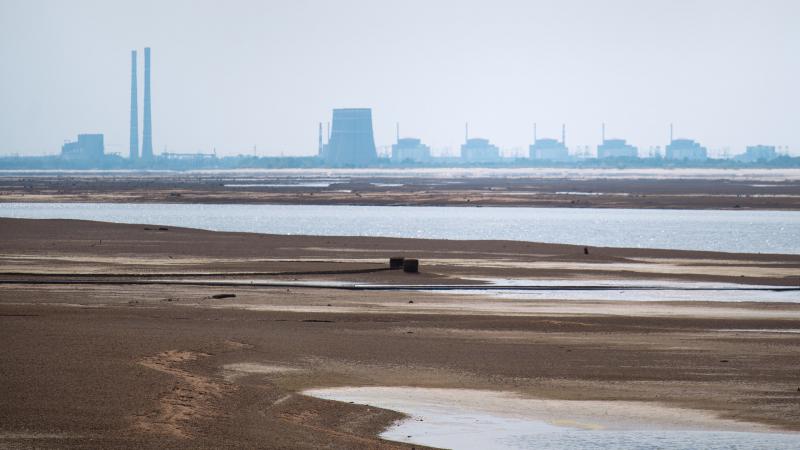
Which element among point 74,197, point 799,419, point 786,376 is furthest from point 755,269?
point 74,197

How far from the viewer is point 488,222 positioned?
8338 cm

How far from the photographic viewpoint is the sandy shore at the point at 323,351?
15.5 metres

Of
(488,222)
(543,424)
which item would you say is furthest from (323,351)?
(488,222)

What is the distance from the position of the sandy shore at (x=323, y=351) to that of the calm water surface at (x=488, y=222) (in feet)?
70.9

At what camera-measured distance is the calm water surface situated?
63.7 m

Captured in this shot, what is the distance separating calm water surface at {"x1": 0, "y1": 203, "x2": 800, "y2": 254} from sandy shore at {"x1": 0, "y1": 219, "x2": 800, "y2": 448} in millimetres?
21621

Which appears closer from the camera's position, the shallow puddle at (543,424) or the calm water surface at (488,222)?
the shallow puddle at (543,424)

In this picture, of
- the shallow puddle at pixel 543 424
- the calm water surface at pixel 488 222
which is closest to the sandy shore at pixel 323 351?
the shallow puddle at pixel 543 424

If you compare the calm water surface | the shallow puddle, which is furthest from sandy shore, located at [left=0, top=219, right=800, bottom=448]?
the calm water surface

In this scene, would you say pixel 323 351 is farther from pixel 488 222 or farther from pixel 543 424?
pixel 488 222

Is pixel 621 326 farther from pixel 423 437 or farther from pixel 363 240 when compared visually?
pixel 363 240

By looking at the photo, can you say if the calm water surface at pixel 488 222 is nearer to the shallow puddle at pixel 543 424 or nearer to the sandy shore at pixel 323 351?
the sandy shore at pixel 323 351

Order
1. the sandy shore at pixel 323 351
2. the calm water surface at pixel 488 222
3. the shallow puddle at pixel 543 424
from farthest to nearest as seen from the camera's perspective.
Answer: the calm water surface at pixel 488 222 → the sandy shore at pixel 323 351 → the shallow puddle at pixel 543 424

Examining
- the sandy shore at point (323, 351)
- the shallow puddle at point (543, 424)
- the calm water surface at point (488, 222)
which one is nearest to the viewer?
the shallow puddle at point (543, 424)
